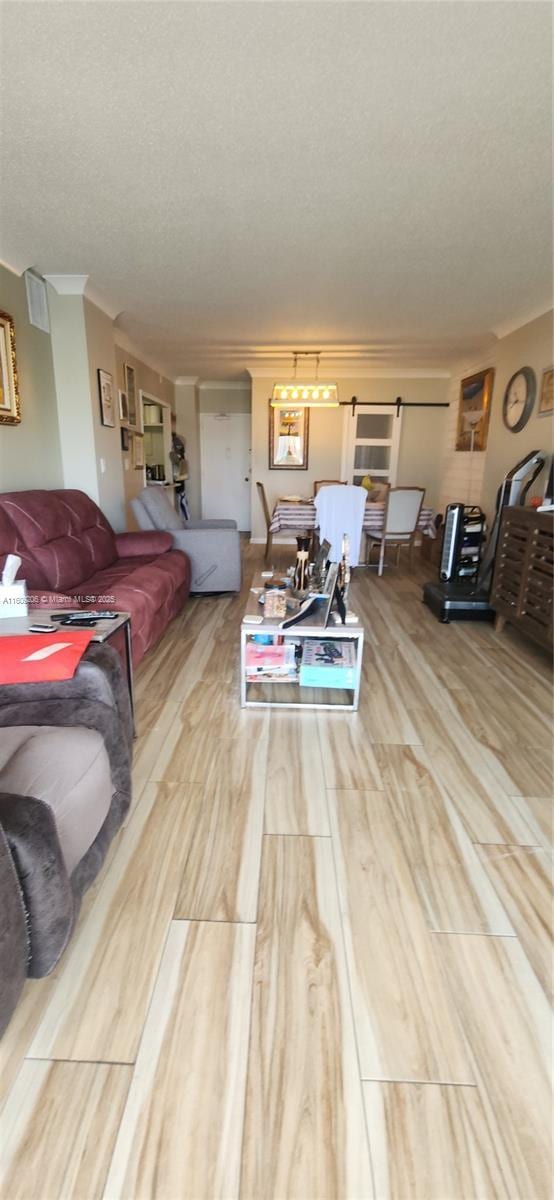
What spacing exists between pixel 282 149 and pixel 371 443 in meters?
4.57

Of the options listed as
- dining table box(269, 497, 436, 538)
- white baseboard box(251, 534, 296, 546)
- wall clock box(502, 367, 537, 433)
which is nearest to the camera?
wall clock box(502, 367, 537, 433)

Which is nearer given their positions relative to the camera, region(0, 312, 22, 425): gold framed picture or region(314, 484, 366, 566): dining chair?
region(0, 312, 22, 425): gold framed picture

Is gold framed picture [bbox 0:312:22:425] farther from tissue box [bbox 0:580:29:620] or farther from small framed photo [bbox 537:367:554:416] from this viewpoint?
small framed photo [bbox 537:367:554:416]

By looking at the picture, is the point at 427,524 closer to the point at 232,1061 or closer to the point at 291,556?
the point at 291,556

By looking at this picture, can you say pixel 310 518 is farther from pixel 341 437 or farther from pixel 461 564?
pixel 341 437

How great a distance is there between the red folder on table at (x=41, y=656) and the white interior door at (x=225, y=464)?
19.5 feet

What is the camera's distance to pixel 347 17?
4.32 feet

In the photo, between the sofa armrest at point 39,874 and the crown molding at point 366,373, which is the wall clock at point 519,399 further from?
the sofa armrest at point 39,874

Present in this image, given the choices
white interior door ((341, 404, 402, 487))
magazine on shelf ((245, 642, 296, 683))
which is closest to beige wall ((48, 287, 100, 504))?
magazine on shelf ((245, 642, 296, 683))

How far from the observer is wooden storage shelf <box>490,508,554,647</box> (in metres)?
2.68

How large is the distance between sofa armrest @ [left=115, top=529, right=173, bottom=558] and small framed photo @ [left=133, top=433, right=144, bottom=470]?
1.68 m

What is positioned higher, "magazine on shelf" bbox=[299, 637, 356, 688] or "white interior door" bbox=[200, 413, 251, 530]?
"white interior door" bbox=[200, 413, 251, 530]

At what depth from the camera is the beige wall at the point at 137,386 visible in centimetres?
446

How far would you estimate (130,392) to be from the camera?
15.8ft
